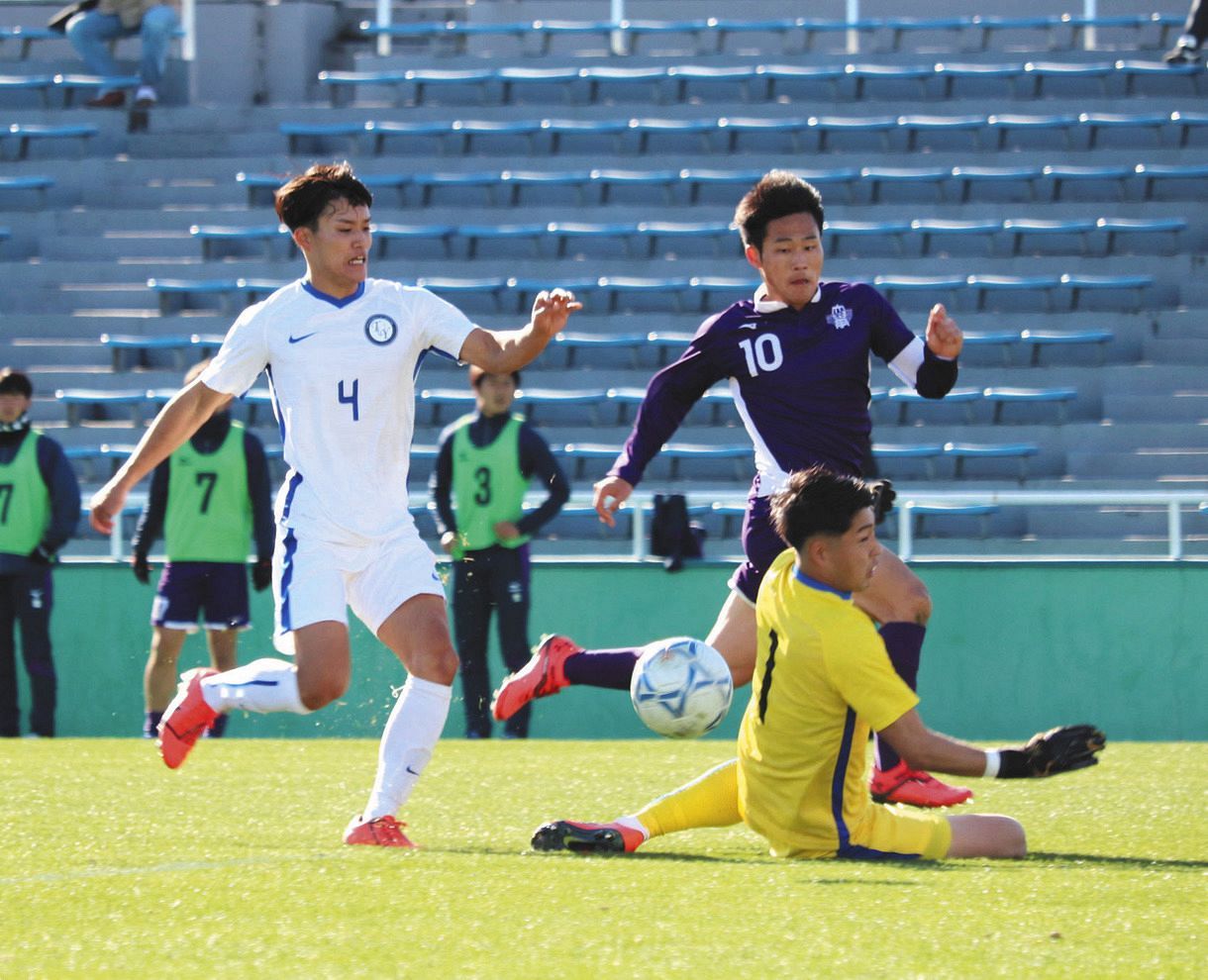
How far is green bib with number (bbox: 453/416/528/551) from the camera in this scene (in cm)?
1141

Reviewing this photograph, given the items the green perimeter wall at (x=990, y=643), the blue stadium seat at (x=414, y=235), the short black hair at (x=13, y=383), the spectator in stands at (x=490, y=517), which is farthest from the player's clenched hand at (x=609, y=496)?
the blue stadium seat at (x=414, y=235)

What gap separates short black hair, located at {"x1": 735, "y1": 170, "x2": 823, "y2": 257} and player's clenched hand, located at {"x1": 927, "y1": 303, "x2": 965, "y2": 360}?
22.4 inches

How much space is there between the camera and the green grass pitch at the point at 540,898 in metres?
3.87

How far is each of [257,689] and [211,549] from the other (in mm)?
5318

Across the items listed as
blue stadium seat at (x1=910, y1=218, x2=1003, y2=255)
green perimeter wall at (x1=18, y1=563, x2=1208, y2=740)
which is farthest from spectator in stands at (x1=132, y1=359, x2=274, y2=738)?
blue stadium seat at (x1=910, y1=218, x2=1003, y2=255)

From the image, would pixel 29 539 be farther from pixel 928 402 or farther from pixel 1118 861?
pixel 1118 861

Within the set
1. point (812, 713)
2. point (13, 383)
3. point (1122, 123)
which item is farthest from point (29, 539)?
point (1122, 123)

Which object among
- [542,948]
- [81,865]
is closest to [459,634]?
[81,865]

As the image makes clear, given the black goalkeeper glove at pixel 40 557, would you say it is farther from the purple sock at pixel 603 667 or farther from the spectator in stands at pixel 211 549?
the purple sock at pixel 603 667

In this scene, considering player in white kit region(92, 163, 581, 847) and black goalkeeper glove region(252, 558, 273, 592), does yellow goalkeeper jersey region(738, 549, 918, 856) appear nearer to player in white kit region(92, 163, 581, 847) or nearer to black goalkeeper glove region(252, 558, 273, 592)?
player in white kit region(92, 163, 581, 847)

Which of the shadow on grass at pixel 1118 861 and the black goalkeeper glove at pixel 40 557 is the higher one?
the shadow on grass at pixel 1118 861

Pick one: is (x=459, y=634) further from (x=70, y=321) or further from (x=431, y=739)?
(x=70, y=321)

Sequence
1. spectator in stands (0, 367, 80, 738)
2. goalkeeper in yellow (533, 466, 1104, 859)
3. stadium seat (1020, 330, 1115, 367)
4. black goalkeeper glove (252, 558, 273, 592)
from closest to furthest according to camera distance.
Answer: goalkeeper in yellow (533, 466, 1104, 859), black goalkeeper glove (252, 558, 273, 592), spectator in stands (0, 367, 80, 738), stadium seat (1020, 330, 1115, 367)

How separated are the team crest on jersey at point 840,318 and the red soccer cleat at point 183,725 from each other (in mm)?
2288
